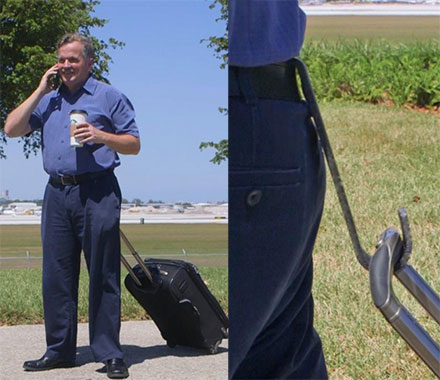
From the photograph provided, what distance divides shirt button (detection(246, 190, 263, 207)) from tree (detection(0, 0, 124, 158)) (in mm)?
1043

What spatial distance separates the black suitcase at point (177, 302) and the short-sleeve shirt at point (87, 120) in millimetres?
890

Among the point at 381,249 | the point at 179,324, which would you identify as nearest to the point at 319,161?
the point at 381,249

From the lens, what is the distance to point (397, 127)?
5.10 meters

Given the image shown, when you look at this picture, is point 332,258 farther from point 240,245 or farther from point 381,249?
point 381,249

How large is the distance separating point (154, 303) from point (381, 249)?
7.56 ft

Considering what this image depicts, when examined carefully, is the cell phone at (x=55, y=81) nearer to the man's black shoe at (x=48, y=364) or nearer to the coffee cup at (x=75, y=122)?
the coffee cup at (x=75, y=122)

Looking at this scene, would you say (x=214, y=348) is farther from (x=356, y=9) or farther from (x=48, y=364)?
(x=356, y=9)

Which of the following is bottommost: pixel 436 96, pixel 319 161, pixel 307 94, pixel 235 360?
pixel 436 96

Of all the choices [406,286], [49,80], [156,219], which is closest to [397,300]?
[406,286]

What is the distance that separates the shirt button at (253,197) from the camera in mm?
1155

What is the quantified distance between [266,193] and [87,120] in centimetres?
104

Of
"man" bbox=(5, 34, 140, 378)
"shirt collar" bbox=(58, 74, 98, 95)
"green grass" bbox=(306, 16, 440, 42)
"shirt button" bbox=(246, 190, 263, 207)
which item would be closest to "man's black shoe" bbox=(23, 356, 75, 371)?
"man" bbox=(5, 34, 140, 378)

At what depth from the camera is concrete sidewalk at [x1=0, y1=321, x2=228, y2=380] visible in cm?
255

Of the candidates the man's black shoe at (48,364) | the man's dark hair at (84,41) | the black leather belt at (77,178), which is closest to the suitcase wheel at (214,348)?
the man's black shoe at (48,364)
